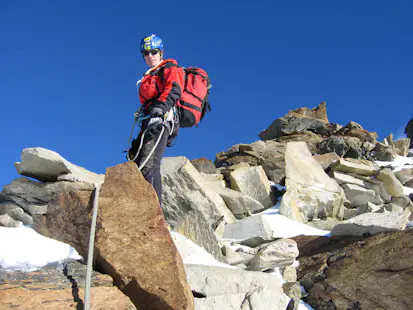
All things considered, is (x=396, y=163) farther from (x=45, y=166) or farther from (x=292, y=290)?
(x=45, y=166)

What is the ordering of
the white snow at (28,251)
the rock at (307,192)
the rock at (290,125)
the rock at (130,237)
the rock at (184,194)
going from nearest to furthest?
the white snow at (28,251), the rock at (130,237), the rock at (184,194), the rock at (307,192), the rock at (290,125)

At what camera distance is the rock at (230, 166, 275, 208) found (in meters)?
11.9

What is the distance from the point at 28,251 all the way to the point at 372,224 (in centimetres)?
621

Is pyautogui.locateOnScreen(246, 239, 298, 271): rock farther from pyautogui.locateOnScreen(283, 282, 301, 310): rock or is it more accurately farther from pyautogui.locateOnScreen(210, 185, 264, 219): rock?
pyautogui.locateOnScreen(210, 185, 264, 219): rock

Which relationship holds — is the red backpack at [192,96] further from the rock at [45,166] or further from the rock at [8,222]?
the rock at [8,222]

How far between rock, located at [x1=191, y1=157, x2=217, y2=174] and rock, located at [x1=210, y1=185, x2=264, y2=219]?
141 inches

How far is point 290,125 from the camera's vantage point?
86.6 ft

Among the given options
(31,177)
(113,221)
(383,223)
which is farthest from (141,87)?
(383,223)

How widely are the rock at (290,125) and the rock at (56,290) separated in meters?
22.9

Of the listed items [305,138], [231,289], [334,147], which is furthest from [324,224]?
[305,138]

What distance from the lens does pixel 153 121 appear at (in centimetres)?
562

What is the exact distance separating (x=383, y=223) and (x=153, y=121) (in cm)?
473

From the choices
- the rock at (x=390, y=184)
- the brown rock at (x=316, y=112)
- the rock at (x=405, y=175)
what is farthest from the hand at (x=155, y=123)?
the brown rock at (x=316, y=112)

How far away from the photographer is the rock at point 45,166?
6.11 metres
